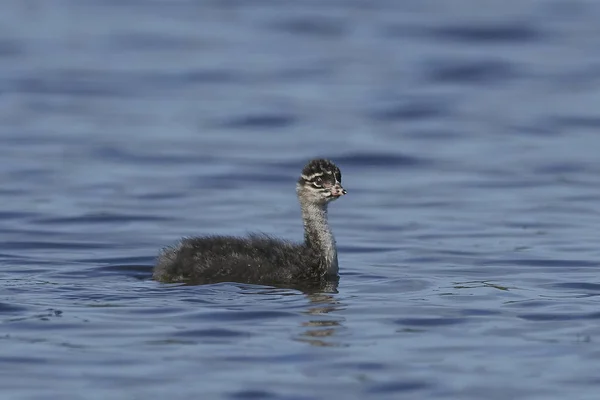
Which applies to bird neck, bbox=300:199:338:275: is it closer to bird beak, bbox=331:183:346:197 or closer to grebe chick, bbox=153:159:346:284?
grebe chick, bbox=153:159:346:284

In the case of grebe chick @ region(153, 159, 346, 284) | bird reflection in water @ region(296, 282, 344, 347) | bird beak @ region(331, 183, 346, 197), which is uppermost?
bird beak @ region(331, 183, 346, 197)

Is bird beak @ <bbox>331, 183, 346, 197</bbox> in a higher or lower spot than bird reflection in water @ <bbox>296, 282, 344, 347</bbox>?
higher

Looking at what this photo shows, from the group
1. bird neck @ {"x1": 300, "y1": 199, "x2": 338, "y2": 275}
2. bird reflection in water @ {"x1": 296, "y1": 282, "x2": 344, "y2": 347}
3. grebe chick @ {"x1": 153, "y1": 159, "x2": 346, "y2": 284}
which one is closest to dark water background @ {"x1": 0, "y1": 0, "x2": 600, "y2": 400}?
bird reflection in water @ {"x1": 296, "y1": 282, "x2": 344, "y2": 347}

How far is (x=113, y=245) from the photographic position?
63.9 feet

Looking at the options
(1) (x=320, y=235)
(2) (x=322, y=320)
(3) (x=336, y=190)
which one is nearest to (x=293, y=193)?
(1) (x=320, y=235)

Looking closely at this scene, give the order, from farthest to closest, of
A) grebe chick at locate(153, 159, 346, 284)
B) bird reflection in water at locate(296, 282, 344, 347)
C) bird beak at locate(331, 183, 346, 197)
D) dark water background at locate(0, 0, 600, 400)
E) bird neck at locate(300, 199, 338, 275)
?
1. bird neck at locate(300, 199, 338, 275)
2. bird beak at locate(331, 183, 346, 197)
3. grebe chick at locate(153, 159, 346, 284)
4. bird reflection in water at locate(296, 282, 344, 347)
5. dark water background at locate(0, 0, 600, 400)

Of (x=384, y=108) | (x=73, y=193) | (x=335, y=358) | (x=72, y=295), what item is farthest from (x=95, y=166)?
(x=335, y=358)

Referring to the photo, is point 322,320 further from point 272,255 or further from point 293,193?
point 293,193

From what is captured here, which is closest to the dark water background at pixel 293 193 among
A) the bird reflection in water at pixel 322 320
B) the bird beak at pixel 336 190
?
the bird reflection in water at pixel 322 320

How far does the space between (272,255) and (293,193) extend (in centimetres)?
717

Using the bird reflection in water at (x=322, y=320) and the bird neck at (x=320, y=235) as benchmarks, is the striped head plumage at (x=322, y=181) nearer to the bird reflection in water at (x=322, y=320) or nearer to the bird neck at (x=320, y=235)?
the bird neck at (x=320, y=235)

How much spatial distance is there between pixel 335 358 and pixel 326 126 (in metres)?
16.2

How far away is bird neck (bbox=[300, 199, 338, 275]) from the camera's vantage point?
55.6 feet

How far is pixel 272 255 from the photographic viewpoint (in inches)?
651
